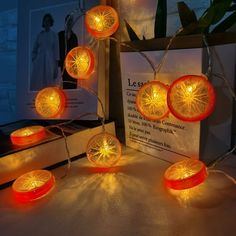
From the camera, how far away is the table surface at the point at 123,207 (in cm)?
39

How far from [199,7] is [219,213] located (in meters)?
0.40

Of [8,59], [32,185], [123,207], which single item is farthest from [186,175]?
[8,59]

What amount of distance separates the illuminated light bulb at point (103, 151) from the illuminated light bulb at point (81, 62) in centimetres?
12

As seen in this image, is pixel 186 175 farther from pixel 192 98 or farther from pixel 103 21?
pixel 103 21

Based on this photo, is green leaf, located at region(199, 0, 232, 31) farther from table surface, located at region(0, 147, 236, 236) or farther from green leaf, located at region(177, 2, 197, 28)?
table surface, located at region(0, 147, 236, 236)

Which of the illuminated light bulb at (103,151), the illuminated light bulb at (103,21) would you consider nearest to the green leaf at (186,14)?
the illuminated light bulb at (103,21)

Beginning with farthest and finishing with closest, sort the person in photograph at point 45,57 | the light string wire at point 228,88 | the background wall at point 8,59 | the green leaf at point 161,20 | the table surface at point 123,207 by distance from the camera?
the background wall at point 8,59 → the person in photograph at point 45,57 → the green leaf at point 161,20 → the light string wire at point 228,88 → the table surface at point 123,207

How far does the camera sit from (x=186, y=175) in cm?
45

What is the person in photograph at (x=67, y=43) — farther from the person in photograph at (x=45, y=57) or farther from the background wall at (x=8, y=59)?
the background wall at (x=8, y=59)

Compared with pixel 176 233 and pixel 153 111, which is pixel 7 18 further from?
pixel 176 233

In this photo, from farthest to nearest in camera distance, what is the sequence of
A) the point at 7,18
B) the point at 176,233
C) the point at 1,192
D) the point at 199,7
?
the point at 7,18 < the point at 199,7 < the point at 1,192 < the point at 176,233

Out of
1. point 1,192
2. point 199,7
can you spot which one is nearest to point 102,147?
point 1,192

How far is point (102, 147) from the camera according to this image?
0.57 meters

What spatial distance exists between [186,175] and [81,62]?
0.92ft
